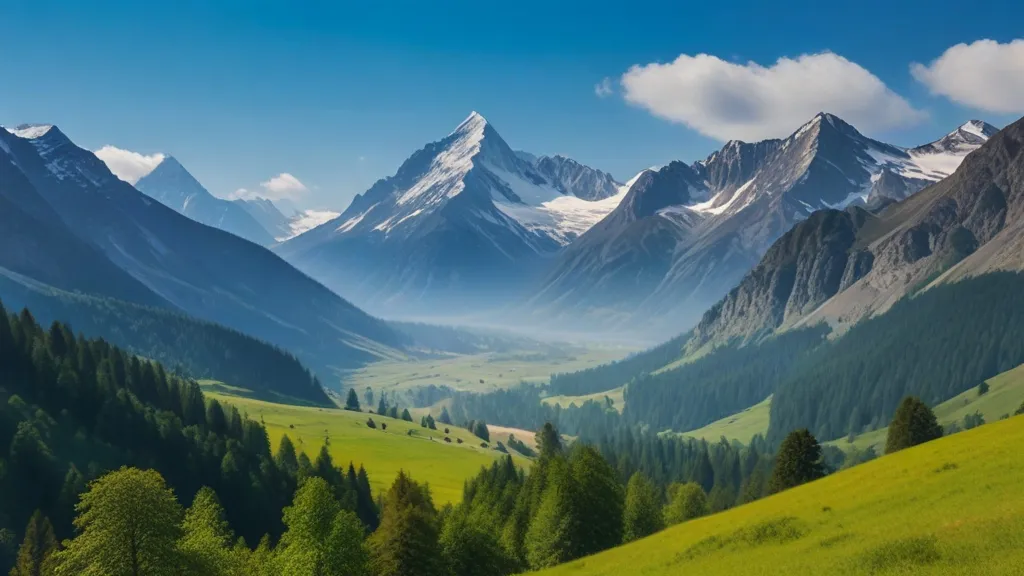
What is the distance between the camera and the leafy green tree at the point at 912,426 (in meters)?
92.6

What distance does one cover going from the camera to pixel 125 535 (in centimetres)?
5194

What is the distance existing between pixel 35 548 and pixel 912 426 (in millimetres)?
92774

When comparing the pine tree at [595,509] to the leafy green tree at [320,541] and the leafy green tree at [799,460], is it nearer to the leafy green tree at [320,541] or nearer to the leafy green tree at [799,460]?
the leafy green tree at [799,460]

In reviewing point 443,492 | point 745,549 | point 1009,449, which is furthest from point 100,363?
point 1009,449

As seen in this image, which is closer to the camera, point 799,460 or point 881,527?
point 881,527

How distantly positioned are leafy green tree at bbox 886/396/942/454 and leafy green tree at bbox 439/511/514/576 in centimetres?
4958

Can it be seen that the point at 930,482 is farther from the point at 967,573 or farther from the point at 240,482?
the point at 240,482

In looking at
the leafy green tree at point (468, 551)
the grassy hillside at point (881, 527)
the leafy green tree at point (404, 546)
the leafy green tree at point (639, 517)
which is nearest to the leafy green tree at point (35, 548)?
the leafy green tree at point (404, 546)

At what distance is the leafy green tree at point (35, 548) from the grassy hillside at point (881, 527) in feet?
158

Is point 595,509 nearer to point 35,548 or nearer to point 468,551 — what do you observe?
point 468,551

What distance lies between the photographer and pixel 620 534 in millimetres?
82062

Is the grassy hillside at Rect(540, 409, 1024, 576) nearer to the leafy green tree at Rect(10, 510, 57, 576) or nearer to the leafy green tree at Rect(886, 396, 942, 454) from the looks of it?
the leafy green tree at Rect(886, 396, 942, 454)

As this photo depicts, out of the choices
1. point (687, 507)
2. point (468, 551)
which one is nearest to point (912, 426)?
point (687, 507)

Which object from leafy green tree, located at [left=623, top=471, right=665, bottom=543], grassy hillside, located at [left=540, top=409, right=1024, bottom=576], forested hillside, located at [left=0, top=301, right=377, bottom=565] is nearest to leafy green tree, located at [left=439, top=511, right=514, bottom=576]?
grassy hillside, located at [left=540, top=409, right=1024, bottom=576]
